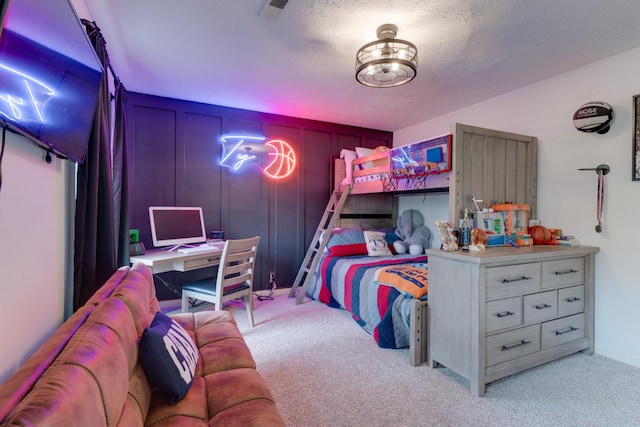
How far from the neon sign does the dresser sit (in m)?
2.20

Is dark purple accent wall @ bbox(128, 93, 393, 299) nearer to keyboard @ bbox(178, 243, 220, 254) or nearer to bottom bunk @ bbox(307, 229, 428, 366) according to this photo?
bottom bunk @ bbox(307, 229, 428, 366)

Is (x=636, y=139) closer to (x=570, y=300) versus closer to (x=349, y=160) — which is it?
(x=570, y=300)

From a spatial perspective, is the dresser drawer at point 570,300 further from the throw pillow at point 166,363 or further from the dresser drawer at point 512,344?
the throw pillow at point 166,363

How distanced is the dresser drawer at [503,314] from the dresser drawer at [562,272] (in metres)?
0.33

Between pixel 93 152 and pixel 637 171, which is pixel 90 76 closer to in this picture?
pixel 93 152

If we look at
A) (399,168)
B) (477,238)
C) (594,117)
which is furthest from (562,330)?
(399,168)

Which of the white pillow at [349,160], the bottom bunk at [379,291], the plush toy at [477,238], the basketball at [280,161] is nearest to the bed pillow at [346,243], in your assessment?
the bottom bunk at [379,291]

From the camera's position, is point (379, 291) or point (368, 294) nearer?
point (379, 291)

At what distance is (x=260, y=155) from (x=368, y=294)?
2265mm

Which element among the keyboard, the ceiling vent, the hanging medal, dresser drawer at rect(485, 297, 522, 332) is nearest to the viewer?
the ceiling vent

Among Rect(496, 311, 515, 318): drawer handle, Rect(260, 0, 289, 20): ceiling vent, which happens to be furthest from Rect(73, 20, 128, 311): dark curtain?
Rect(496, 311, 515, 318): drawer handle

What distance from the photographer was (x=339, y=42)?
2299mm

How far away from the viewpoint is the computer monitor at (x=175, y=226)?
9.63 ft

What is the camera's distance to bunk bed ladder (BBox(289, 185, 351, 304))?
3.78 m
